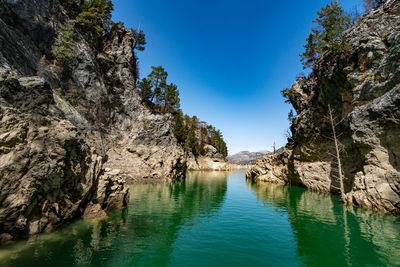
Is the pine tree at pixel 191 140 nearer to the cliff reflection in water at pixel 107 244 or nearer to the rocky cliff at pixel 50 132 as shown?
the rocky cliff at pixel 50 132

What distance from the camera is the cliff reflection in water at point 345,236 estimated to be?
7.53 meters

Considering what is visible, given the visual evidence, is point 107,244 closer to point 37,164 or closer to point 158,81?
point 37,164

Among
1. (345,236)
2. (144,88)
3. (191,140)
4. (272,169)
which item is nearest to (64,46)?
(144,88)

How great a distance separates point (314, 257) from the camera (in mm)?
7695

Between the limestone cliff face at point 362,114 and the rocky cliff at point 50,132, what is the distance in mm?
21807

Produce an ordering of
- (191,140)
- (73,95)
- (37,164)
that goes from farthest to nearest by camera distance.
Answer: (191,140) < (73,95) < (37,164)

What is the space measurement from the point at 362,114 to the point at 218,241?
18.1m

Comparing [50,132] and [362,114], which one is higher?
[362,114]

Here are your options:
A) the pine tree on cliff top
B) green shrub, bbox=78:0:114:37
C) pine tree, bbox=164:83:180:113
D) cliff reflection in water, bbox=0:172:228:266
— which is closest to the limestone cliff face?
the pine tree on cliff top

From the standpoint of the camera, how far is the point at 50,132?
10031 millimetres

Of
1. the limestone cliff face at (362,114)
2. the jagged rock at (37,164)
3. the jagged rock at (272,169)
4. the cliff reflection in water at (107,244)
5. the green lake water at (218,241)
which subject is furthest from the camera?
the jagged rock at (272,169)

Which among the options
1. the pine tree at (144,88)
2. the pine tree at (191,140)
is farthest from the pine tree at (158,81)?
the pine tree at (191,140)

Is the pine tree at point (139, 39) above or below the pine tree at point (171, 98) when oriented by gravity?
above

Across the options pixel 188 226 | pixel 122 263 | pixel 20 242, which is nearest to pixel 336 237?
pixel 188 226
